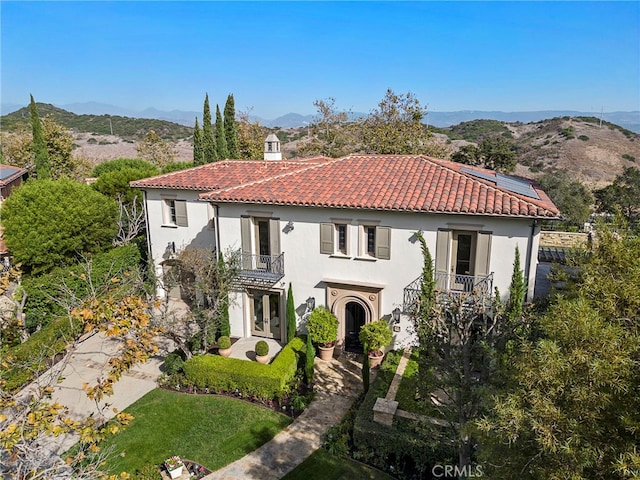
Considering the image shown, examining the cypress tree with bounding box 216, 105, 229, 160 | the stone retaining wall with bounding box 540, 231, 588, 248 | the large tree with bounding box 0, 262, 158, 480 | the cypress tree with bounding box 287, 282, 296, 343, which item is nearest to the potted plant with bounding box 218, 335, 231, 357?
the cypress tree with bounding box 287, 282, 296, 343

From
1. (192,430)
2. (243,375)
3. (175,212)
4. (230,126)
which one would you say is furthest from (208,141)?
(192,430)

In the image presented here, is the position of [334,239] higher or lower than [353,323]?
higher

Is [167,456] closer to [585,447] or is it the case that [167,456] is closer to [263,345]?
[263,345]

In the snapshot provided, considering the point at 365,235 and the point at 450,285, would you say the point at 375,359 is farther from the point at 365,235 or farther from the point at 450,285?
the point at 365,235

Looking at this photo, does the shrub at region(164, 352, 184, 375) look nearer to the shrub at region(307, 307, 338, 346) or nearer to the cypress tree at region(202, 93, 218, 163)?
the shrub at region(307, 307, 338, 346)

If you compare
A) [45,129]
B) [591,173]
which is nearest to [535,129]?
[591,173]

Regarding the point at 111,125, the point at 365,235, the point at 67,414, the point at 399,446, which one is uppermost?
the point at 111,125
